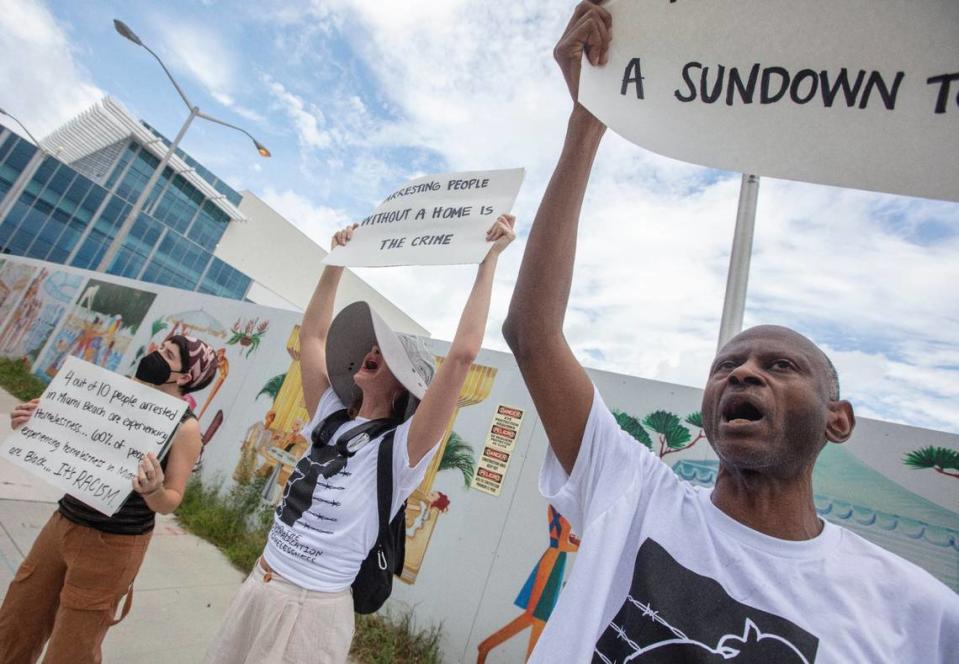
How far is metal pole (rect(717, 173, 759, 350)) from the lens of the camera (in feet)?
6.84

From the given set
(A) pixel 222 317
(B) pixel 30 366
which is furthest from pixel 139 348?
(B) pixel 30 366

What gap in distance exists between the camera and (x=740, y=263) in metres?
2.28

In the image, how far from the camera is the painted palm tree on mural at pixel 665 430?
3682 millimetres

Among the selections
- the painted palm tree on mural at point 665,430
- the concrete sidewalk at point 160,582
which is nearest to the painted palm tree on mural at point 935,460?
the painted palm tree on mural at point 665,430

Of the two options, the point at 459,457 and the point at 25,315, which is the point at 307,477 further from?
the point at 25,315

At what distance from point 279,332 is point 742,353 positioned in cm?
667

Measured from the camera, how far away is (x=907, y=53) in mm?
931

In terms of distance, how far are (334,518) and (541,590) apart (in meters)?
2.60

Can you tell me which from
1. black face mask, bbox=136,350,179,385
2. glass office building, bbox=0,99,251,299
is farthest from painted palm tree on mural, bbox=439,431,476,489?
glass office building, bbox=0,99,251,299

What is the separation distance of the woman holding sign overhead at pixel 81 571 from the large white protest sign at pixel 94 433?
0.31ft

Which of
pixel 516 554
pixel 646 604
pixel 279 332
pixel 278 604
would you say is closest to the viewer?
pixel 646 604

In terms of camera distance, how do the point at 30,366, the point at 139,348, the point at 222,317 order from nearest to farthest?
the point at 222,317 → the point at 139,348 → the point at 30,366

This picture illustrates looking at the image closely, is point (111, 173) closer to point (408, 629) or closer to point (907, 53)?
point (408, 629)

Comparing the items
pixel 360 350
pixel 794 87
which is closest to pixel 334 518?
pixel 360 350
